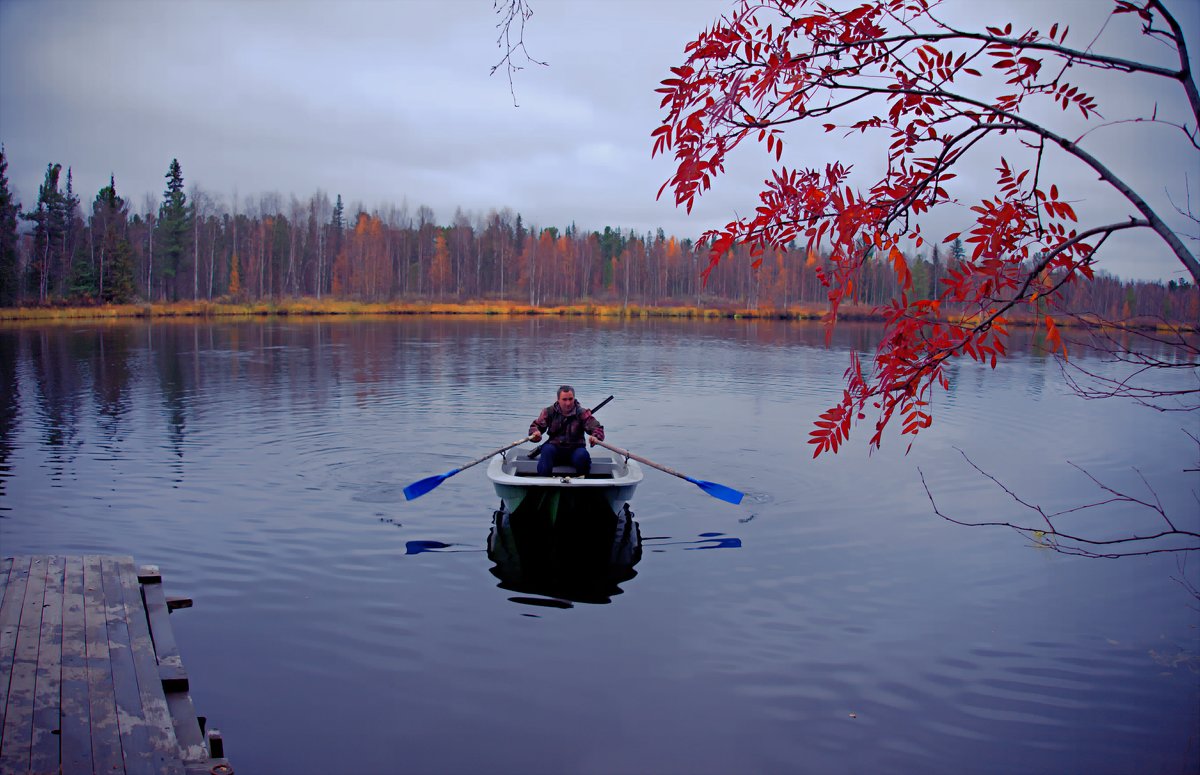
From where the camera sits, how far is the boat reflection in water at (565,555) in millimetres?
8914

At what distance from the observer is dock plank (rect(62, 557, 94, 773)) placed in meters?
4.29

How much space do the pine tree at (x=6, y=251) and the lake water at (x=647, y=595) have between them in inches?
1784

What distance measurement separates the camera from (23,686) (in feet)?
16.2

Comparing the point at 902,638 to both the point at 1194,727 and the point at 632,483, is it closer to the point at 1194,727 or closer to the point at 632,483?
the point at 1194,727

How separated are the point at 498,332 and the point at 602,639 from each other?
43252 mm

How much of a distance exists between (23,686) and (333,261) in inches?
3949

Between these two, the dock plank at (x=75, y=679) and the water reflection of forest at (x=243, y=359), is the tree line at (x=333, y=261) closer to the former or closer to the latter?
the water reflection of forest at (x=243, y=359)

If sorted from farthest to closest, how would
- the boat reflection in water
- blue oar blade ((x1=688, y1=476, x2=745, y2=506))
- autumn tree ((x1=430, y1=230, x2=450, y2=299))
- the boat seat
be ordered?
autumn tree ((x1=430, y1=230, x2=450, y2=299)), blue oar blade ((x1=688, y1=476, x2=745, y2=506)), the boat seat, the boat reflection in water

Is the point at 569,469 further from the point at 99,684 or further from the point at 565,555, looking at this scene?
the point at 99,684

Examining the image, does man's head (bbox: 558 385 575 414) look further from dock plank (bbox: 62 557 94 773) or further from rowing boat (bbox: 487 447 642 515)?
dock plank (bbox: 62 557 94 773)

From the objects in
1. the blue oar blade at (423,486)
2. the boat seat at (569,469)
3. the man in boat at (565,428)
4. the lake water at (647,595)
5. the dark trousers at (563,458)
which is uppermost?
the man in boat at (565,428)

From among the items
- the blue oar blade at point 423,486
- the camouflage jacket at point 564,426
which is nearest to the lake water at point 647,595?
the blue oar blade at point 423,486

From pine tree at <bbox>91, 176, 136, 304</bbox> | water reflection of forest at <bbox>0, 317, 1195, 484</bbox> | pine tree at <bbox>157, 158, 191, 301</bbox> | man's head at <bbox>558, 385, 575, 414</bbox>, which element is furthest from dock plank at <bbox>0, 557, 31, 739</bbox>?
pine tree at <bbox>157, 158, 191, 301</bbox>

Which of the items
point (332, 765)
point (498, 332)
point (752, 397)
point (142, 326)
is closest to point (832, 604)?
point (332, 765)
